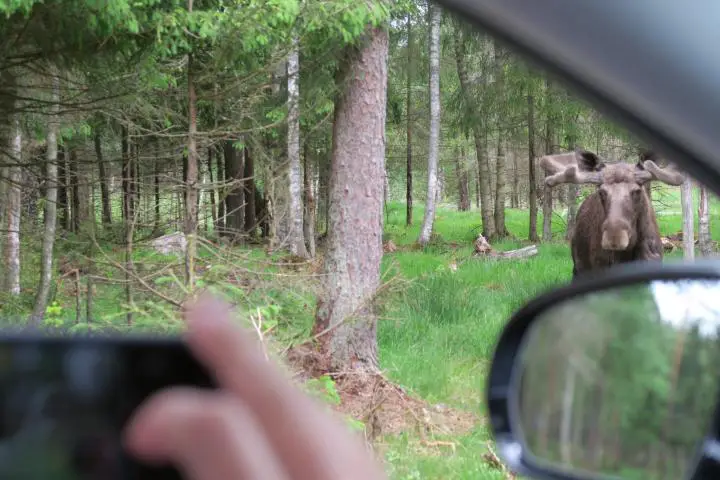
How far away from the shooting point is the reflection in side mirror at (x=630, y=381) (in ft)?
3.09

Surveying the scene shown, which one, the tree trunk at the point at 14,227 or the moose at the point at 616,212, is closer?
the moose at the point at 616,212

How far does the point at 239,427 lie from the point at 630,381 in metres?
0.57

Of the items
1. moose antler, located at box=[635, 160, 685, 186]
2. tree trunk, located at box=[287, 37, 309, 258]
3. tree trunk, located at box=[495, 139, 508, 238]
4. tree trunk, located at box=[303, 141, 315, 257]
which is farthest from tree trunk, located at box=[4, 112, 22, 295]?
tree trunk, located at box=[495, 139, 508, 238]

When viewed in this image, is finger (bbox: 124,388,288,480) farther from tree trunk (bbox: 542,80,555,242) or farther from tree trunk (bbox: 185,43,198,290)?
tree trunk (bbox: 542,80,555,242)

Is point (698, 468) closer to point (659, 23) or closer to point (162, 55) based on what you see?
point (659, 23)

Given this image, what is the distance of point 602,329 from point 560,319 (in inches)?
2.2

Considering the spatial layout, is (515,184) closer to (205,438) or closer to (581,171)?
(581,171)

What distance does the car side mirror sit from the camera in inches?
36.9

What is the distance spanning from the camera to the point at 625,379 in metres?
0.97

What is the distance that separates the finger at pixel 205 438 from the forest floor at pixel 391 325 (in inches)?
91.8

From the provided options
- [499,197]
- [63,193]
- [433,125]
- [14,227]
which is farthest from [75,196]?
[499,197]

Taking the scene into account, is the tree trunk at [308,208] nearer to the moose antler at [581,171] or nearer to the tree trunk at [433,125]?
the tree trunk at [433,125]

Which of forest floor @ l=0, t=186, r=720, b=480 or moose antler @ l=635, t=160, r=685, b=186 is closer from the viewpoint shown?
forest floor @ l=0, t=186, r=720, b=480


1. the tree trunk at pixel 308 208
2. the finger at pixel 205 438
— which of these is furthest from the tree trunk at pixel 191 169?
the tree trunk at pixel 308 208
